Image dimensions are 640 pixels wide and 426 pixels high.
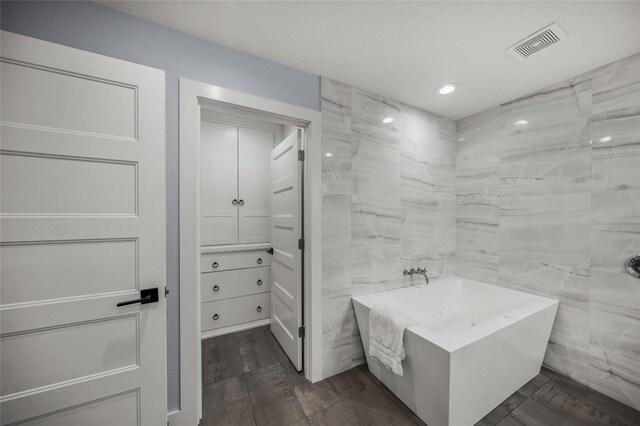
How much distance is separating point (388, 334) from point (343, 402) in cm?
59

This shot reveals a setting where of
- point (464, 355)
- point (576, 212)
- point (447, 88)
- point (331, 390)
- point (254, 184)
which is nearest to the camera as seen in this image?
point (464, 355)

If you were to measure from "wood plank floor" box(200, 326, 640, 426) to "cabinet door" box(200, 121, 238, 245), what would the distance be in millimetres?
1309

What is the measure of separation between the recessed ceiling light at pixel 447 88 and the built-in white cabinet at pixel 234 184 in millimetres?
1929

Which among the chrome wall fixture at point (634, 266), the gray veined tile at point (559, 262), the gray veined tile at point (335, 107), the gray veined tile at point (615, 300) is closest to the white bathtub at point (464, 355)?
the gray veined tile at point (559, 262)

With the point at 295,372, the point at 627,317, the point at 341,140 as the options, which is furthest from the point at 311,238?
the point at 627,317

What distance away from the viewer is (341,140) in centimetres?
Answer: 202

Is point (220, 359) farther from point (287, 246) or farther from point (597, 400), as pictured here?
point (597, 400)

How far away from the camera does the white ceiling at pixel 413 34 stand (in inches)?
50.6

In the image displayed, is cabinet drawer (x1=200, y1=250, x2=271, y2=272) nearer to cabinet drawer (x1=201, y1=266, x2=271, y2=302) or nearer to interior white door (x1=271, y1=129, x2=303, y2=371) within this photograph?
cabinet drawer (x1=201, y1=266, x2=271, y2=302)

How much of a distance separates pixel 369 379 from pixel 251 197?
2.23 m

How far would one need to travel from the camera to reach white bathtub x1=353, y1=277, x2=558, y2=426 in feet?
4.45

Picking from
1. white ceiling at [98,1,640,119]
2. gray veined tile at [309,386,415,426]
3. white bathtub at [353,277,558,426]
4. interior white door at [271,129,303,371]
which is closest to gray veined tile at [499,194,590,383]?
white bathtub at [353,277,558,426]

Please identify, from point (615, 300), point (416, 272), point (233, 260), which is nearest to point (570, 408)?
point (615, 300)

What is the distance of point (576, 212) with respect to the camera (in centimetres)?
192
